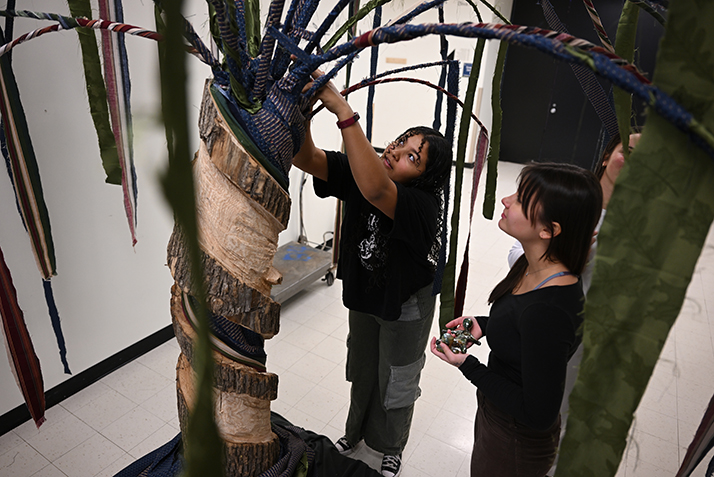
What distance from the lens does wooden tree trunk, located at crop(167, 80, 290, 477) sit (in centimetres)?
65

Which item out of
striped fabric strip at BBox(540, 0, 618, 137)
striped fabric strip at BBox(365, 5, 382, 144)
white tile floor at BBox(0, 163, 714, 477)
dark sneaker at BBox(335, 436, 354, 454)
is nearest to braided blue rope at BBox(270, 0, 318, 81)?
striped fabric strip at BBox(365, 5, 382, 144)

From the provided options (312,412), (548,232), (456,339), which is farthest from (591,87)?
(312,412)

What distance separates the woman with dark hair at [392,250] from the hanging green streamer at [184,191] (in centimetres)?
70

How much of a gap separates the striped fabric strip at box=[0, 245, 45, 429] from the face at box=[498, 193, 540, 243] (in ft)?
3.53

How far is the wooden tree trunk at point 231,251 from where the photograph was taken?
645mm

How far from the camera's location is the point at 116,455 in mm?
1589

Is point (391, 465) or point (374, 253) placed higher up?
point (374, 253)

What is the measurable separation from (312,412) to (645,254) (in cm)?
175

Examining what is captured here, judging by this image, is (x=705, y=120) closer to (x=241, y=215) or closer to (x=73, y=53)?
(x=241, y=215)

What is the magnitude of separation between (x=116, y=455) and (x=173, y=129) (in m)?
1.82

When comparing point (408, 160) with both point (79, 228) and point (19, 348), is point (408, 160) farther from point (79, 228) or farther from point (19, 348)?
point (79, 228)

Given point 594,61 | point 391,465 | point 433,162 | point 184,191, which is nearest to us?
point 184,191

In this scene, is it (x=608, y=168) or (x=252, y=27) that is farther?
(x=608, y=168)

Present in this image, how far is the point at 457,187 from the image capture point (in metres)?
1.04
